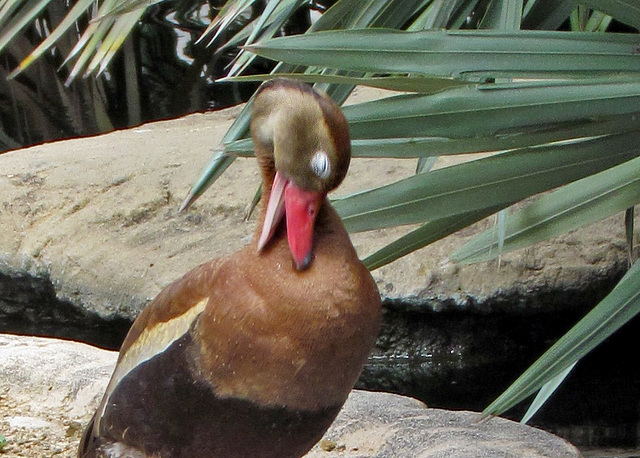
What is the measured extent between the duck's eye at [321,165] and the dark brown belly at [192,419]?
44 cm

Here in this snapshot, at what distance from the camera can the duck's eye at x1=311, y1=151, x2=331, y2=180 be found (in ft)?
5.86

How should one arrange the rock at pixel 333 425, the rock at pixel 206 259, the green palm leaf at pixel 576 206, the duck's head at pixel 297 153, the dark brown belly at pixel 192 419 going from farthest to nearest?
the rock at pixel 206 259
the rock at pixel 333 425
the green palm leaf at pixel 576 206
the dark brown belly at pixel 192 419
the duck's head at pixel 297 153

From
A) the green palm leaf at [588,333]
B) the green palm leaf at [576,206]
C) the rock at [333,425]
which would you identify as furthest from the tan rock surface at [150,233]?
the green palm leaf at [588,333]

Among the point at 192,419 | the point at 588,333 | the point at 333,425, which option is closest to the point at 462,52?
the point at 588,333

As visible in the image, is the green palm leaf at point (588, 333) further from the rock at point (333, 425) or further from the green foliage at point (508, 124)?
the rock at point (333, 425)

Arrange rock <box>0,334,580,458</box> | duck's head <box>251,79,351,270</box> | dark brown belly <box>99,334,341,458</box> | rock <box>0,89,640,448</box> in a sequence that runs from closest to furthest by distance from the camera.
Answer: duck's head <box>251,79,351,270</box> < dark brown belly <box>99,334,341,458</box> < rock <box>0,334,580,458</box> < rock <box>0,89,640,448</box>

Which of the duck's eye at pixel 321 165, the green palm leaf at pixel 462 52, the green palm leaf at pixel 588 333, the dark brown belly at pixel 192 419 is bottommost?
the dark brown belly at pixel 192 419

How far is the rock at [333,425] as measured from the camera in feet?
8.29

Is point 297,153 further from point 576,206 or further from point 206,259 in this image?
point 206,259

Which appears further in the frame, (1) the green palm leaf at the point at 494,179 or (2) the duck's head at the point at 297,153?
(1) the green palm leaf at the point at 494,179

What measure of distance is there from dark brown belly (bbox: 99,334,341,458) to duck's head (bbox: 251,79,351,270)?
0.28 metres

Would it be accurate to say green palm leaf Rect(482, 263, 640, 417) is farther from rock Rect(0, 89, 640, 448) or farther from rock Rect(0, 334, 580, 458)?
rock Rect(0, 89, 640, 448)

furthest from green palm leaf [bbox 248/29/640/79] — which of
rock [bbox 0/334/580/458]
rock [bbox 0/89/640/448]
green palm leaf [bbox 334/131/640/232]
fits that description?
rock [bbox 0/89/640/448]

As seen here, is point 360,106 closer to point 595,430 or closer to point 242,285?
point 242,285
